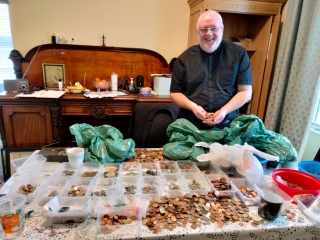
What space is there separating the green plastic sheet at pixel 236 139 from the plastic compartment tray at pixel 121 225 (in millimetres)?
446

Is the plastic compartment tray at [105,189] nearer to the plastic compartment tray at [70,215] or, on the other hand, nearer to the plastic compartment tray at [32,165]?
the plastic compartment tray at [70,215]

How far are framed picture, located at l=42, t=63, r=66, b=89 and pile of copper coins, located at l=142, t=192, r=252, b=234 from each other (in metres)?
2.15

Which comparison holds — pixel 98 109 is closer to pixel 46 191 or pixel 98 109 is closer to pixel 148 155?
pixel 148 155

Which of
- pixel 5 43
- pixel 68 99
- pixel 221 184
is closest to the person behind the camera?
pixel 221 184

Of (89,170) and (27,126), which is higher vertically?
(89,170)

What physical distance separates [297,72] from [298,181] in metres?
1.39

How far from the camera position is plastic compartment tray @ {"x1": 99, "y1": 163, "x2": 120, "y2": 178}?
95 centimetres

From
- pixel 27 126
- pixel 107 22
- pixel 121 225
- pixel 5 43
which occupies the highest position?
pixel 107 22

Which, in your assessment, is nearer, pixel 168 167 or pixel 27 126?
pixel 168 167

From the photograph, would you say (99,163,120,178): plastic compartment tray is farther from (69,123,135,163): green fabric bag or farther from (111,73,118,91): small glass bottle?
(111,73,118,91): small glass bottle

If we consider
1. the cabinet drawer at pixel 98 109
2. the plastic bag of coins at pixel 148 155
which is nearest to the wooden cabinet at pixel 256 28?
the cabinet drawer at pixel 98 109

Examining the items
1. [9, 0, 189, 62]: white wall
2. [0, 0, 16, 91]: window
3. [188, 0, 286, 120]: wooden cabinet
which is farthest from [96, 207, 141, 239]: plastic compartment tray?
[0, 0, 16, 91]: window

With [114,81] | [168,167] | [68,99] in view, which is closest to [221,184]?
[168,167]

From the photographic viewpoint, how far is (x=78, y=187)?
2.83 feet
